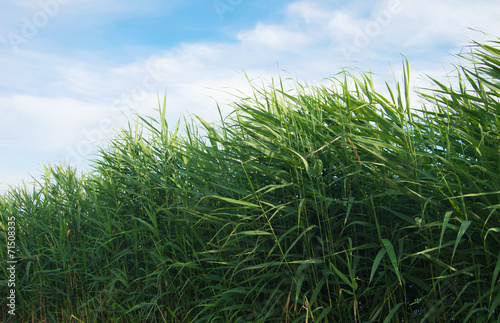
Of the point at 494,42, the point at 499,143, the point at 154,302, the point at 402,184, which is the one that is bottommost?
the point at 154,302

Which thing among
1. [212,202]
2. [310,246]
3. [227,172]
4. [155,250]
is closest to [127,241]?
[155,250]

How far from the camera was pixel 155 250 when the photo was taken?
11.9ft

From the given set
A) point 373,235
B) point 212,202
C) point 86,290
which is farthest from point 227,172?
point 86,290

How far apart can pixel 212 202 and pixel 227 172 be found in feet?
1.03

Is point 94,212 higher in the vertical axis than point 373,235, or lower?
higher

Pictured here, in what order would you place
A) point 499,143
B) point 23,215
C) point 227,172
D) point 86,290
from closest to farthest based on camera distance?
point 499,143
point 227,172
point 86,290
point 23,215

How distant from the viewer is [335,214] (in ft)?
9.36

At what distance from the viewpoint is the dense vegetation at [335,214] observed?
241cm

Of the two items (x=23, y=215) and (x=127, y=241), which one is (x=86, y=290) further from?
(x=23, y=215)

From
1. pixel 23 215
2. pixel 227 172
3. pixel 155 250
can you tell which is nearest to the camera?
pixel 227 172

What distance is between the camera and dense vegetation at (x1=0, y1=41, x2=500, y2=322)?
241cm

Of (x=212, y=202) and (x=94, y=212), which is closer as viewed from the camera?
(x=212, y=202)

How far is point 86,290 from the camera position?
442cm

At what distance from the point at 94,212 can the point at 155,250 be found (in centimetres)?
128
